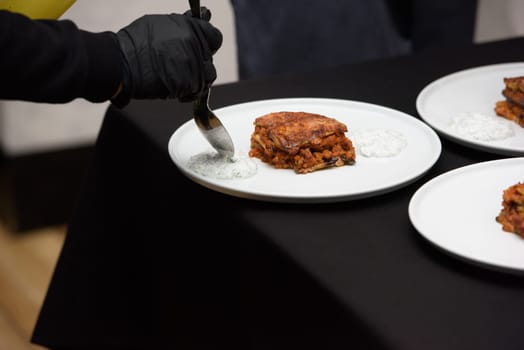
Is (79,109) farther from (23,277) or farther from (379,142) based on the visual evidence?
(379,142)

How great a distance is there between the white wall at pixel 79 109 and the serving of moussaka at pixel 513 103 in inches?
52.7

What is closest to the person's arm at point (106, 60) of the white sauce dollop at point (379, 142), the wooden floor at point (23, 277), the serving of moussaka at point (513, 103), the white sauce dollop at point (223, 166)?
the white sauce dollop at point (223, 166)

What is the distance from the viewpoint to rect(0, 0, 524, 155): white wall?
98.2 inches

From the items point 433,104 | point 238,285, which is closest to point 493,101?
point 433,104

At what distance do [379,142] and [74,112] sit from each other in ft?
5.66

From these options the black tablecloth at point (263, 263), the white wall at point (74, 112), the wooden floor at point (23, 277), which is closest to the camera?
the black tablecloth at point (263, 263)

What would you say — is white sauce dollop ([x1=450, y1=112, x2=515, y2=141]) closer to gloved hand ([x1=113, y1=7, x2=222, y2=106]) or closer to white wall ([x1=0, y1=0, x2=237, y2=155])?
gloved hand ([x1=113, y1=7, x2=222, y2=106])

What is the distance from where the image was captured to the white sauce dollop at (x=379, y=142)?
1.14 metres

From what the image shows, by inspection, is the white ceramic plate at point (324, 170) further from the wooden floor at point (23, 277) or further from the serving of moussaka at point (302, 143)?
the wooden floor at point (23, 277)

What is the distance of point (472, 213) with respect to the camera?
95cm

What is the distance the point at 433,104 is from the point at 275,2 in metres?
1.05

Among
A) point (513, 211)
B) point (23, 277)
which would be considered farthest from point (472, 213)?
point (23, 277)

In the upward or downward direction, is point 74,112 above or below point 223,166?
below

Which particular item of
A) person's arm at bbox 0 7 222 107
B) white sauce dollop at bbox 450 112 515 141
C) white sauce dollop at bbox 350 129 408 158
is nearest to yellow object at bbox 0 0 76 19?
person's arm at bbox 0 7 222 107
